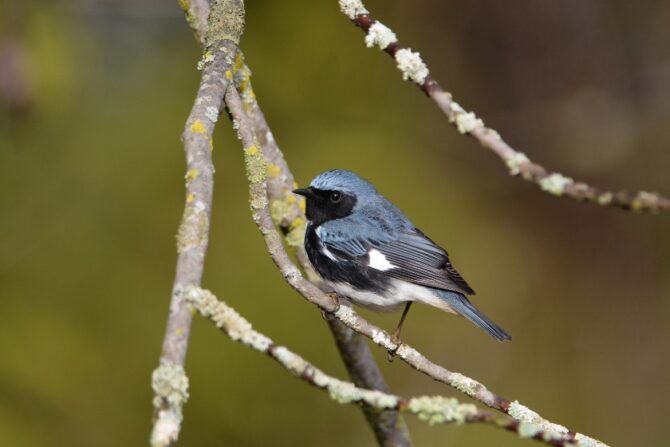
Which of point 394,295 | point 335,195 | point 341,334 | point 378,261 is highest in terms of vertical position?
point 335,195

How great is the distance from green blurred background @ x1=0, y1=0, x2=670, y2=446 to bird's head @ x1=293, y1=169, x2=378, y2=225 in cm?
112

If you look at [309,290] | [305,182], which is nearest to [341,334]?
[309,290]

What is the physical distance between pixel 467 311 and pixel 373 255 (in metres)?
0.45

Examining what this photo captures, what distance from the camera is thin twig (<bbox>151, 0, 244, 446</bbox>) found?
64.2 inches

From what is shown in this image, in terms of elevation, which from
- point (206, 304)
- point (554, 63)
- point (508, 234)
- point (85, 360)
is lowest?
point (206, 304)

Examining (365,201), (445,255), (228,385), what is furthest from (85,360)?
(445,255)

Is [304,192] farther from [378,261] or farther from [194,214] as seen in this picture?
[194,214]

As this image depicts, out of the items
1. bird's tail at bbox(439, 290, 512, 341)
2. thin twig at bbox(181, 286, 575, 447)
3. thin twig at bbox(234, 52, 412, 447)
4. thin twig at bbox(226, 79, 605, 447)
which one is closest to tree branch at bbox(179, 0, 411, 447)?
thin twig at bbox(234, 52, 412, 447)

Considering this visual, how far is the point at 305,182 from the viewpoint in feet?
16.6

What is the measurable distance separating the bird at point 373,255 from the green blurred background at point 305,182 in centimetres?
112

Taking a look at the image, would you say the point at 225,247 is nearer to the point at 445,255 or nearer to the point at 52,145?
the point at 52,145

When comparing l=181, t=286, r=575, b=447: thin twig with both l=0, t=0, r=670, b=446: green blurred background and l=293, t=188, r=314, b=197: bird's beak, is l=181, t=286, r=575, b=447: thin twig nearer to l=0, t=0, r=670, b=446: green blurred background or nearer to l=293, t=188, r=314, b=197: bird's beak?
l=293, t=188, r=314, b=197: bird's beak

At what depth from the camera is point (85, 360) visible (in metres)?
4.54

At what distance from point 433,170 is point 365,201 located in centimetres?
194
